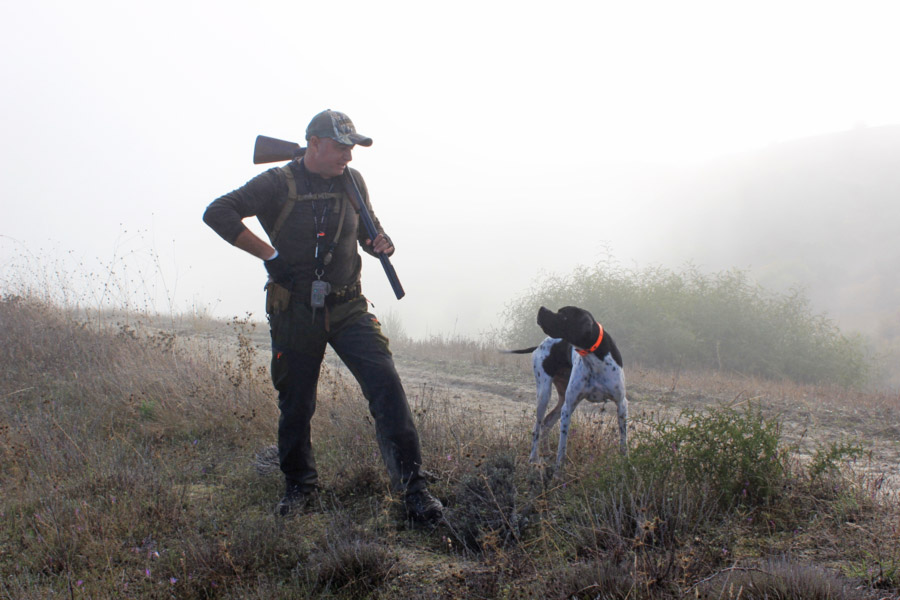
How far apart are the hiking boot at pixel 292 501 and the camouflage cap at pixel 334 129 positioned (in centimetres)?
241

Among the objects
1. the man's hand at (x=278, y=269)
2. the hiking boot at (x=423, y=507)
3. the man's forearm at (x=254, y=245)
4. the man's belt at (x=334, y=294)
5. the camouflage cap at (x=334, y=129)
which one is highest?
the camouflage cap at (x=334, y=129)

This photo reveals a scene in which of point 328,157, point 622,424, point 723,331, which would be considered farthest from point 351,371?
point 723,331

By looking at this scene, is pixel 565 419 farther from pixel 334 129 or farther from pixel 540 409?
pixel 334 129

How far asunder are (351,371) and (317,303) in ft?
1.65

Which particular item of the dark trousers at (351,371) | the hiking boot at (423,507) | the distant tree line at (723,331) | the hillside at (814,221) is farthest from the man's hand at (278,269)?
the hillside at (814,221)

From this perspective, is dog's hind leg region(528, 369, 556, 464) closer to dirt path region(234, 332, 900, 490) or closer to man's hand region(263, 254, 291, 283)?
dirt path region(234, 332, 900, 490)

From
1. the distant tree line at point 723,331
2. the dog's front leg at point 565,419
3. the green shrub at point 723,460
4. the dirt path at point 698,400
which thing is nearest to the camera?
the green shrub at point 723,460

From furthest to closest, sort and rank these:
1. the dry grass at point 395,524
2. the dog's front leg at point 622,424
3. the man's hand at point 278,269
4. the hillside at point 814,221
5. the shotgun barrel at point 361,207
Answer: the hillside at point 814,221 → the dog's front leg at point 622,424 → the shotgun barrel at point 361,207 → the man's hand at point 278,269 → the dry grass at point 395,524

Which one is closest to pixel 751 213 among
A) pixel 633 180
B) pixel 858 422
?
pixel 633 180

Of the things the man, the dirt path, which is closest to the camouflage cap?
the man

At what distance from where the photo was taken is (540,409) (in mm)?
5043

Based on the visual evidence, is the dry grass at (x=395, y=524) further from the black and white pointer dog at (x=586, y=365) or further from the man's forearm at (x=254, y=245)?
the man's forearm at (x=254, y=245)

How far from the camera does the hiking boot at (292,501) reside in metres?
4.08

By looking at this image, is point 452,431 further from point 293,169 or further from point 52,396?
point 52,396
